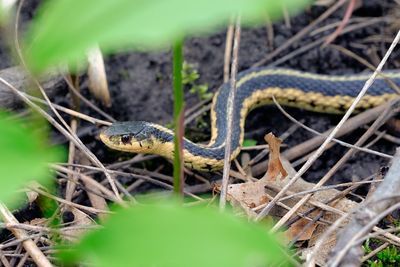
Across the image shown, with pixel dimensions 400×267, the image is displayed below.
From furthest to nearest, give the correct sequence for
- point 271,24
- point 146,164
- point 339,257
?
Result: point 271,24
point 146,164
point 339,257

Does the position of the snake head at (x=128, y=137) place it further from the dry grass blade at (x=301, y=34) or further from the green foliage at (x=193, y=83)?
the dry grass blade at (x=301, y=34)

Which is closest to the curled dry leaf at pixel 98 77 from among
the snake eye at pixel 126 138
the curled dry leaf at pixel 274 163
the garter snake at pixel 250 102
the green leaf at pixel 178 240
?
the garter snake at pixel 250 102

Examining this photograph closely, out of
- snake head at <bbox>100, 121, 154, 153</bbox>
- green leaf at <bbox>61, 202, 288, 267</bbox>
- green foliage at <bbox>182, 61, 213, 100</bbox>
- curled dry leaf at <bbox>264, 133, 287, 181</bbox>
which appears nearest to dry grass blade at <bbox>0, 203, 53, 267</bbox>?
A: snake head at <bbox>100, 121, 154, 153</bbox>

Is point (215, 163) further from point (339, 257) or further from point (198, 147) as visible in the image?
point (339, 257)

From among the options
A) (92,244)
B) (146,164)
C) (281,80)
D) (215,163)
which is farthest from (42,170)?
(281,80)

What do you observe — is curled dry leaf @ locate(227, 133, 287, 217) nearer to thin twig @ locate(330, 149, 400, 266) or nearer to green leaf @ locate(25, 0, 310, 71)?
thin twig @ locate(330, 149, 400, 266)

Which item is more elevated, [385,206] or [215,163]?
[385,206]

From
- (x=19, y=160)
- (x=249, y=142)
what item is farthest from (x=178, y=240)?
(x=249, y=142)

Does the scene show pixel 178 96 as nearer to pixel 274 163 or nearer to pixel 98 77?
pixel 274 163
